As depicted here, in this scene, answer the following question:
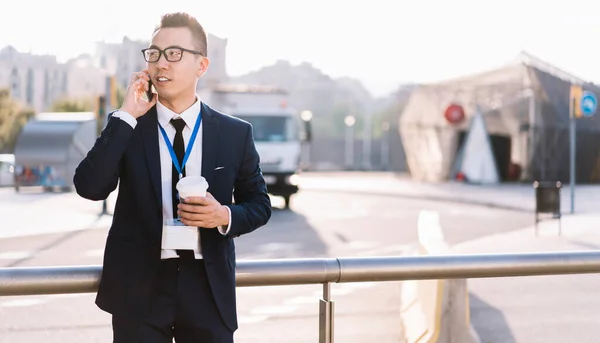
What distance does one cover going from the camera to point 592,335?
346cm

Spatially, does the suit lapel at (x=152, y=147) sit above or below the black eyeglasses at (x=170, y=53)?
below

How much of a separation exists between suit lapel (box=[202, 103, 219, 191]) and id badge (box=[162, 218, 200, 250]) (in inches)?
5.8

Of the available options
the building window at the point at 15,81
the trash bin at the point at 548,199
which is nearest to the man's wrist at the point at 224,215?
the trash bin at the point at 548,199

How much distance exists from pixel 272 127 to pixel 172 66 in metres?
19.4

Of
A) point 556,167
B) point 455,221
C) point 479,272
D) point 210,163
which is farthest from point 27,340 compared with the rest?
point 556,167

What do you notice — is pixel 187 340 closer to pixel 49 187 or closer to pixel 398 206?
pixel 398 206

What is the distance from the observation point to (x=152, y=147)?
A: 2.23m

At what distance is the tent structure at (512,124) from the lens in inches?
1770

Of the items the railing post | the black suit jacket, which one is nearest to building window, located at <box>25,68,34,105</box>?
the railing post

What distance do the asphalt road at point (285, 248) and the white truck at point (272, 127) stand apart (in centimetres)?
90

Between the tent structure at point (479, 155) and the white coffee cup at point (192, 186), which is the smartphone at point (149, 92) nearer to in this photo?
the white coffee cup at point (192, 186)

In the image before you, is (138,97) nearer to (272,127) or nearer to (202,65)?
(202,65)

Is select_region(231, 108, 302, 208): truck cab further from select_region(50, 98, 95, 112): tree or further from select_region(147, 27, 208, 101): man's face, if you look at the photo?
select_region(50, 98, 95, 112): tree

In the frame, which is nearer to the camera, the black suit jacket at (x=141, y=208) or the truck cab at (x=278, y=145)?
the black suit jacket at (x=141, y=208)
